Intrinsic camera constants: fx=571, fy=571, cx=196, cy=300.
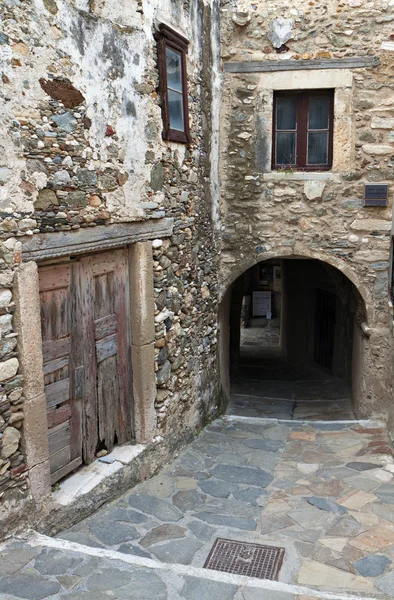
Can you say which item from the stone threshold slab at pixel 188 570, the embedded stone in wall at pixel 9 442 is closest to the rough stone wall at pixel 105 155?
the embedded stone in wall at pixel 9 442

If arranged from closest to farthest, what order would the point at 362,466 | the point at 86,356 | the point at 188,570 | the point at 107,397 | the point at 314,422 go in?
the point at 188,570
the point at 86,356
the point at 107,397
the point at 362,466
the point at 314,422

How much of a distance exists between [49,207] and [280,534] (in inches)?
118

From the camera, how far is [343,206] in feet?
22.9

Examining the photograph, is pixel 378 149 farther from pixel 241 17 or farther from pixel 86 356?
pixel 86 356

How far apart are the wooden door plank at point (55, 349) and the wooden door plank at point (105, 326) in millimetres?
384

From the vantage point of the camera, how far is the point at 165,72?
5.07m

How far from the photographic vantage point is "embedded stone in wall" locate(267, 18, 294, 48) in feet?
21.9

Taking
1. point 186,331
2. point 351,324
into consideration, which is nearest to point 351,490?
point 186,331

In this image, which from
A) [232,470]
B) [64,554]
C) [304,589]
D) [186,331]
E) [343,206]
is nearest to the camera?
[304,589]

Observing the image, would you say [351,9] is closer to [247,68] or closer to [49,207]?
[247,68]

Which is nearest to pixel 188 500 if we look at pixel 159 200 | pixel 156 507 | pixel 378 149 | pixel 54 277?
pixel 156 507

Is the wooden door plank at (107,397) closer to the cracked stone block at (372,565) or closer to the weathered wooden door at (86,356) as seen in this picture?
the weathered wooden door at (86,356)

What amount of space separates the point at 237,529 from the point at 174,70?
411 centimetres

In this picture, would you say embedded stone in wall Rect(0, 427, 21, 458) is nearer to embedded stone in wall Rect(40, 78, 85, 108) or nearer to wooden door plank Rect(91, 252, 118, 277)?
wooden door plank Rect(91, 252, 118, 277)
